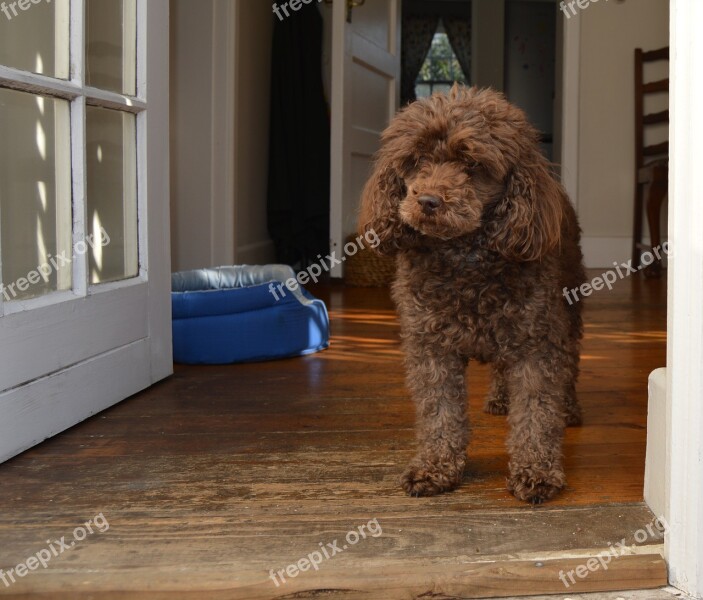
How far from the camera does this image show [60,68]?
2.00 meters

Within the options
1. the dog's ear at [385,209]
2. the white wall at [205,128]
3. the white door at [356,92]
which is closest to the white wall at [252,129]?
the white wall at [205,128]

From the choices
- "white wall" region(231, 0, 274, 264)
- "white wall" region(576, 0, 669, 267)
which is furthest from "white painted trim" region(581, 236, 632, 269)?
"white wall" region(231, 0, 274, 264)

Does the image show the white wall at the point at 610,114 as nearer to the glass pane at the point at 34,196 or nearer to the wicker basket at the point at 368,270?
the wicker basket at the point at 368,270

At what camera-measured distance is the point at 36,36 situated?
75.2 inches

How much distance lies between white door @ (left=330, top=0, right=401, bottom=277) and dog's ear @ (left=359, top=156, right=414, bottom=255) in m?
3.31

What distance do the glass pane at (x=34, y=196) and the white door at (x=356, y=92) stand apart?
10.3 ft

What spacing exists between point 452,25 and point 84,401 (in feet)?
33.8

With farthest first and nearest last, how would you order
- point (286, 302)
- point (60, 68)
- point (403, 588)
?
point (286, 302), point (60, 68), point (403, 588)

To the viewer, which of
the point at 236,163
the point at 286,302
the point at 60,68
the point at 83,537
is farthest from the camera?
the point at 236,163

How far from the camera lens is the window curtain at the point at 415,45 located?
11.4 m

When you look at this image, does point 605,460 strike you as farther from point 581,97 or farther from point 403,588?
point 581,97

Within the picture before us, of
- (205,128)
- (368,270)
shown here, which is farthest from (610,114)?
(205,128)

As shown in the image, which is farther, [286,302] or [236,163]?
[236,163]

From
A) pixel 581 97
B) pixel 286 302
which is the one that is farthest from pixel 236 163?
pixel 581 97
